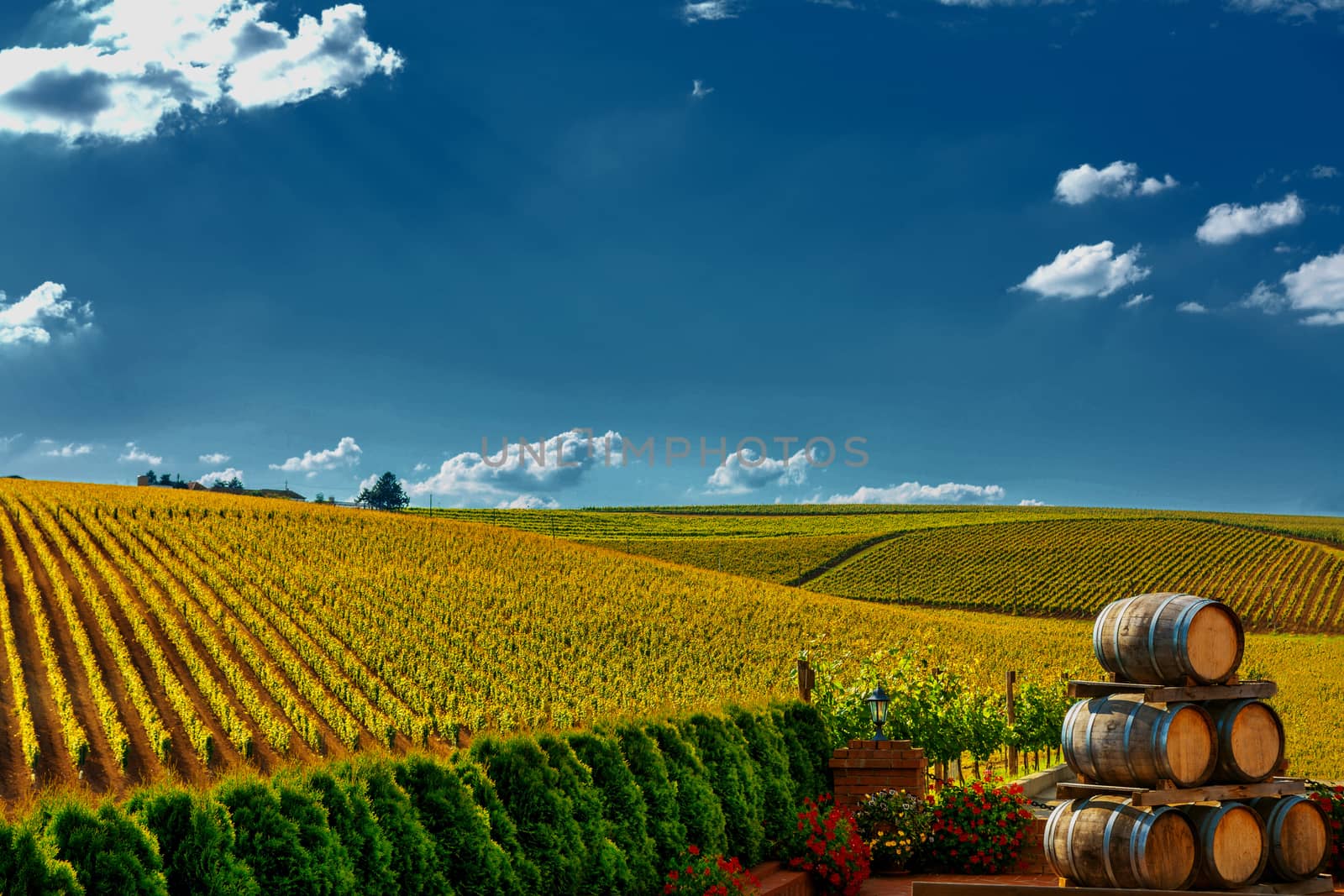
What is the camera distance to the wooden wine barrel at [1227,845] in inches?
233

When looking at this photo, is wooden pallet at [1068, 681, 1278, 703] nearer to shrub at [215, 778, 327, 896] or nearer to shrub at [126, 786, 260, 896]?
shrub at [215, 778, 327, 896]

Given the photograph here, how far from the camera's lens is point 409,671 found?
24500 millimetres

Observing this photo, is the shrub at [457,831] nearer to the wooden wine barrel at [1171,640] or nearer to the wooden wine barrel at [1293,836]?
the wooden wine barrel at [1171,640]

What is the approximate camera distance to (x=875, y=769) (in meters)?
9.55

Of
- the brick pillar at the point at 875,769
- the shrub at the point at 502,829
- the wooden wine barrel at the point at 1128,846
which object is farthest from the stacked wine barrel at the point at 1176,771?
the shrub at the point at 502,829

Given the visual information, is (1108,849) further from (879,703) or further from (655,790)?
(879,703)

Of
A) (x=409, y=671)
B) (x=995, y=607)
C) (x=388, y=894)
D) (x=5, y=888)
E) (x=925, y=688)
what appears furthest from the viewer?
(x=995, y=607)

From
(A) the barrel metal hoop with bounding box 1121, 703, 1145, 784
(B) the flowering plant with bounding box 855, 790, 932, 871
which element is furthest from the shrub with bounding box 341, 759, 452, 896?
(B) the flowering plant with bounding box 855, 790, 932, 871

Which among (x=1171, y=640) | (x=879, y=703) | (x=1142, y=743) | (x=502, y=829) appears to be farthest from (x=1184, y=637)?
(x=879, y=703)

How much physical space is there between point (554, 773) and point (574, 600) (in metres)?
29.9

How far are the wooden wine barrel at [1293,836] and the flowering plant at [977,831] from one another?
245cm

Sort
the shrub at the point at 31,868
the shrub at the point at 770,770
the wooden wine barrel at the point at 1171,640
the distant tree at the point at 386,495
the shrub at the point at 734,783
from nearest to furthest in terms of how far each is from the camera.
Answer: the shrub at the point at 31,868 < the wooden wine barrel at the point at 1171,640 < the shrub at the point at 734,783 < the shrub at the point at 770,770 < the distant tree at the point at 386,495

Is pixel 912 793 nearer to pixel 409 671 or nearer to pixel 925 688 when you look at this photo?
pixel 925 688

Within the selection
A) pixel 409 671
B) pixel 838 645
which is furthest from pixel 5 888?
pixel 838 645
